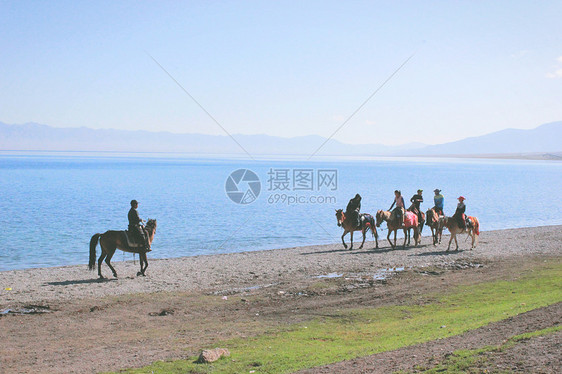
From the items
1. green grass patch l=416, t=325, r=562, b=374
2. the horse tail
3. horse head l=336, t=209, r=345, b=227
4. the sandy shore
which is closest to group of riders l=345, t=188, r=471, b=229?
horse head l=336, t=209, r=345, b=227

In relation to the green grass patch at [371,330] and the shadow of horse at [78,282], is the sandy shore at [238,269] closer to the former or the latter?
the shadow of horse at [78,282]

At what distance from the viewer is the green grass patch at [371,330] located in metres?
9.53

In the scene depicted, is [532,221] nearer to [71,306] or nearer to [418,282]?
[418,282]

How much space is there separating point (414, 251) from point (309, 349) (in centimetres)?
1539

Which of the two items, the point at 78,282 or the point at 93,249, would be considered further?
the point at 93,249

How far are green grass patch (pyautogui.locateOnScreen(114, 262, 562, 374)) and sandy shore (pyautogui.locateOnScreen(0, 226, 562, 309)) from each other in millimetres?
5654

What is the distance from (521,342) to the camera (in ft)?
28.2

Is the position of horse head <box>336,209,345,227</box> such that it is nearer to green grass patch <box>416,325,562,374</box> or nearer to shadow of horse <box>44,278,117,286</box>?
shadow of horse <box>44,278,117,286</box>

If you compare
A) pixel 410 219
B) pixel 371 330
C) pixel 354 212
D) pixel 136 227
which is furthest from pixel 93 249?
pixel 410 219

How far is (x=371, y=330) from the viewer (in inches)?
465

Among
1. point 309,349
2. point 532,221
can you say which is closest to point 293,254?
point 309,349

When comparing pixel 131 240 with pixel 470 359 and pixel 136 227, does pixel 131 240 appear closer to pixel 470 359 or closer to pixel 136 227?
pixel 136 227

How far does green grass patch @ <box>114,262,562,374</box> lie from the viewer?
9531 mm

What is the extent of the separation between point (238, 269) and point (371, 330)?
33.4 ft
